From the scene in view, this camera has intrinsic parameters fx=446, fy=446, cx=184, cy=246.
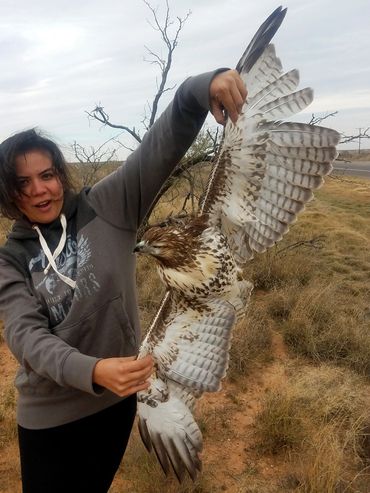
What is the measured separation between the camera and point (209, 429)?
4.16 metres

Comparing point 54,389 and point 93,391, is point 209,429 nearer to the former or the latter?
point 54,389

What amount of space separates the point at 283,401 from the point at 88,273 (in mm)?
2558

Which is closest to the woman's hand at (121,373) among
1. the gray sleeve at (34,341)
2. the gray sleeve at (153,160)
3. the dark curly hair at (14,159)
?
the gray sleeve at (34,341)

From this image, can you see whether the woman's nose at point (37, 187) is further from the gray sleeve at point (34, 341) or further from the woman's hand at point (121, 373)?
the woman's hand at point (121, 373)

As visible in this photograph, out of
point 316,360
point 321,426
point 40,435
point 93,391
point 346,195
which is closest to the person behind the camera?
point 93,391

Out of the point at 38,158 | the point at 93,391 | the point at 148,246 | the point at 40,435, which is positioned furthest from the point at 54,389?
the point at 38,158

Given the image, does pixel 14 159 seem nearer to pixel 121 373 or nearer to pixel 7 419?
pixel 121 373

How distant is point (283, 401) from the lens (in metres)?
3.85

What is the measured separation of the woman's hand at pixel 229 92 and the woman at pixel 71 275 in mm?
143

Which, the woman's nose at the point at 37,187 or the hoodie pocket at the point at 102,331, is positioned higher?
the woman's nose at the point at 37,187

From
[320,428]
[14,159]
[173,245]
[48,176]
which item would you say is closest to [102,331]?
[173,245]

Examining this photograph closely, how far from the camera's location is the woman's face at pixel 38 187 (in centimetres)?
197

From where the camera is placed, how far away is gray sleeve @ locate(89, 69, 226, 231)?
5.78 ft

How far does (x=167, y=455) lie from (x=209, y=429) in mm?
2050
